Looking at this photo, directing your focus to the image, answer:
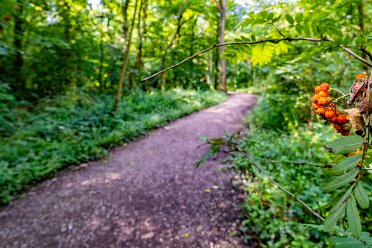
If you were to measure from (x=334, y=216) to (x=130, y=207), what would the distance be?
375 cm

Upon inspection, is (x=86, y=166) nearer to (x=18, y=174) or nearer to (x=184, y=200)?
(x=18, y=174)

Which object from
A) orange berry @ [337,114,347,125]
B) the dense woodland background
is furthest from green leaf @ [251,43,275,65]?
orange berry @ [337,114,347,125]

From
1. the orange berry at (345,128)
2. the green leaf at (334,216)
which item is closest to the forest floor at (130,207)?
the orange berry at (345,128)

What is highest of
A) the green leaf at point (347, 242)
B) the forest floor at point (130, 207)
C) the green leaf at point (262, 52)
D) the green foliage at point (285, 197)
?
the green leaf at point (262, 52)

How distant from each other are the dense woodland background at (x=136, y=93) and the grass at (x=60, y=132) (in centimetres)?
2

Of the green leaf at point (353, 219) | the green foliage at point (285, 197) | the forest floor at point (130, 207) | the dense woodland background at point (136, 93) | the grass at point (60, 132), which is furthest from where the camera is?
the grass at point (60, 132)

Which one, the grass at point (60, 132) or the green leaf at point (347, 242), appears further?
the grass at point (60, 132)

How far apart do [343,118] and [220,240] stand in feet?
9.49

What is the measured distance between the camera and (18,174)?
444 cm

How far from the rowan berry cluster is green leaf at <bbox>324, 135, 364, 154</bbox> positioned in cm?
17

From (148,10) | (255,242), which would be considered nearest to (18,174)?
(255,242)

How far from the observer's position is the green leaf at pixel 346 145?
1.68ft

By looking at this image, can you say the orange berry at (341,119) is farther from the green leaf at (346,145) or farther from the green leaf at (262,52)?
the green leaf at (262,52)

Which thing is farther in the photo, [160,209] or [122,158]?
[122,158]
